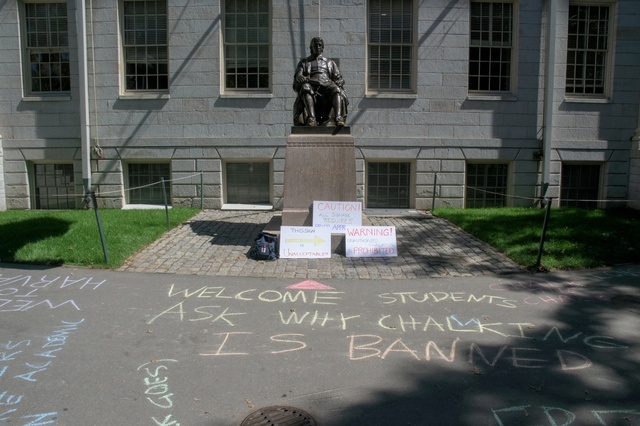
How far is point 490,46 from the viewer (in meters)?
15.0

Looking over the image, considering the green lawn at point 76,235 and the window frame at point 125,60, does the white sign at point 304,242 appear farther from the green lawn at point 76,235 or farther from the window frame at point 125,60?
the window frame at point 125,60

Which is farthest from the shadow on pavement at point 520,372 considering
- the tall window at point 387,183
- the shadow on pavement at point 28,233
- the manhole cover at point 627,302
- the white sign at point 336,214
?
the tall window at point 387,183

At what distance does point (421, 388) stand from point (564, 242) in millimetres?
6183

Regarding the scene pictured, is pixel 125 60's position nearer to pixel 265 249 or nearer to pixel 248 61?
pixel 248 61

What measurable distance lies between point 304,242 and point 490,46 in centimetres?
901

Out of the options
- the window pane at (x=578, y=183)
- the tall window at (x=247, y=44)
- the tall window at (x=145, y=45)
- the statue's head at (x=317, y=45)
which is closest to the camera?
the statue's head at (x=317, y=45)

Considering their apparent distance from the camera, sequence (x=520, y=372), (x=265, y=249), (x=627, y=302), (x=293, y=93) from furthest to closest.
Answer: (x=293, y=93)
(x=265, y=249)
(x=627, y=302)
(x=520, y=372)

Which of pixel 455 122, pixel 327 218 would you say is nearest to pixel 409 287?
pixel 327 218

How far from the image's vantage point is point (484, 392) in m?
4.49

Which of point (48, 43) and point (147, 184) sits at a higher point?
point (48, 43)

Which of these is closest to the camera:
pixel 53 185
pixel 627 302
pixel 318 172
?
pixel 627 302

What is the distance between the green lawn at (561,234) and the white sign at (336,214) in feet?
8.29

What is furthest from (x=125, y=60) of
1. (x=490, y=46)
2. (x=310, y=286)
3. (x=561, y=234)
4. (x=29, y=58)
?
(x=561, y=234)

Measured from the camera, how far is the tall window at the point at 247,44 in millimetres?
14758
